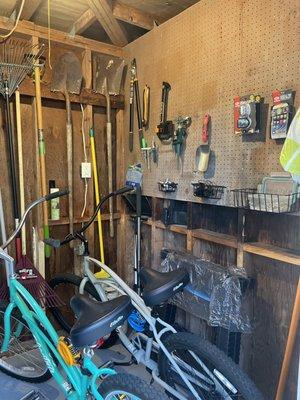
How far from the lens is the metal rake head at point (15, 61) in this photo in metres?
2.27

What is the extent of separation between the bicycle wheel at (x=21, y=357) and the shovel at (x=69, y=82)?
802 millimetres

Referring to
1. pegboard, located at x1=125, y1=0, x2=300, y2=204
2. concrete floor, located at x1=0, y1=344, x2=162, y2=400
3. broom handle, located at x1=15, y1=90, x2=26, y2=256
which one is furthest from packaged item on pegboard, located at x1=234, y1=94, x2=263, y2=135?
concrete floor, located at x1=0, y1=344, x2=162, y2=400

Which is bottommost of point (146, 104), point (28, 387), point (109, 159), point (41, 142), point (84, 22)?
point (28, 387)

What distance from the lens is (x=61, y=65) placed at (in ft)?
8.51

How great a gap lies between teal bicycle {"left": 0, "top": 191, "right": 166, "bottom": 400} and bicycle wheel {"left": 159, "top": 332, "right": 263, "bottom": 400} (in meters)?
0.32

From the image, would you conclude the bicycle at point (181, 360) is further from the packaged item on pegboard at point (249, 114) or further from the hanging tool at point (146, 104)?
the hanging tool at point (146, 104)

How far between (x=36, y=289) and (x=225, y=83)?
1737 millimetres

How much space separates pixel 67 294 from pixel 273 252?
1840 mm

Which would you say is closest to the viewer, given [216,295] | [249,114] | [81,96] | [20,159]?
[249,114]

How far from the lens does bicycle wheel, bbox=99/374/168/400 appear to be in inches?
50.6

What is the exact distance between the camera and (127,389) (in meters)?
1.31

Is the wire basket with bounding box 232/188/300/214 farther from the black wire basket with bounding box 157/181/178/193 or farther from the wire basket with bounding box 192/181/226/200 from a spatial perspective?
the black wire basket with bounding box 157/181/178/193

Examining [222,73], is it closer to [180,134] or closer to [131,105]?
[180,134]

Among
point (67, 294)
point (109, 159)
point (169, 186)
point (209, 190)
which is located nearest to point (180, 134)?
point (169, 186)
